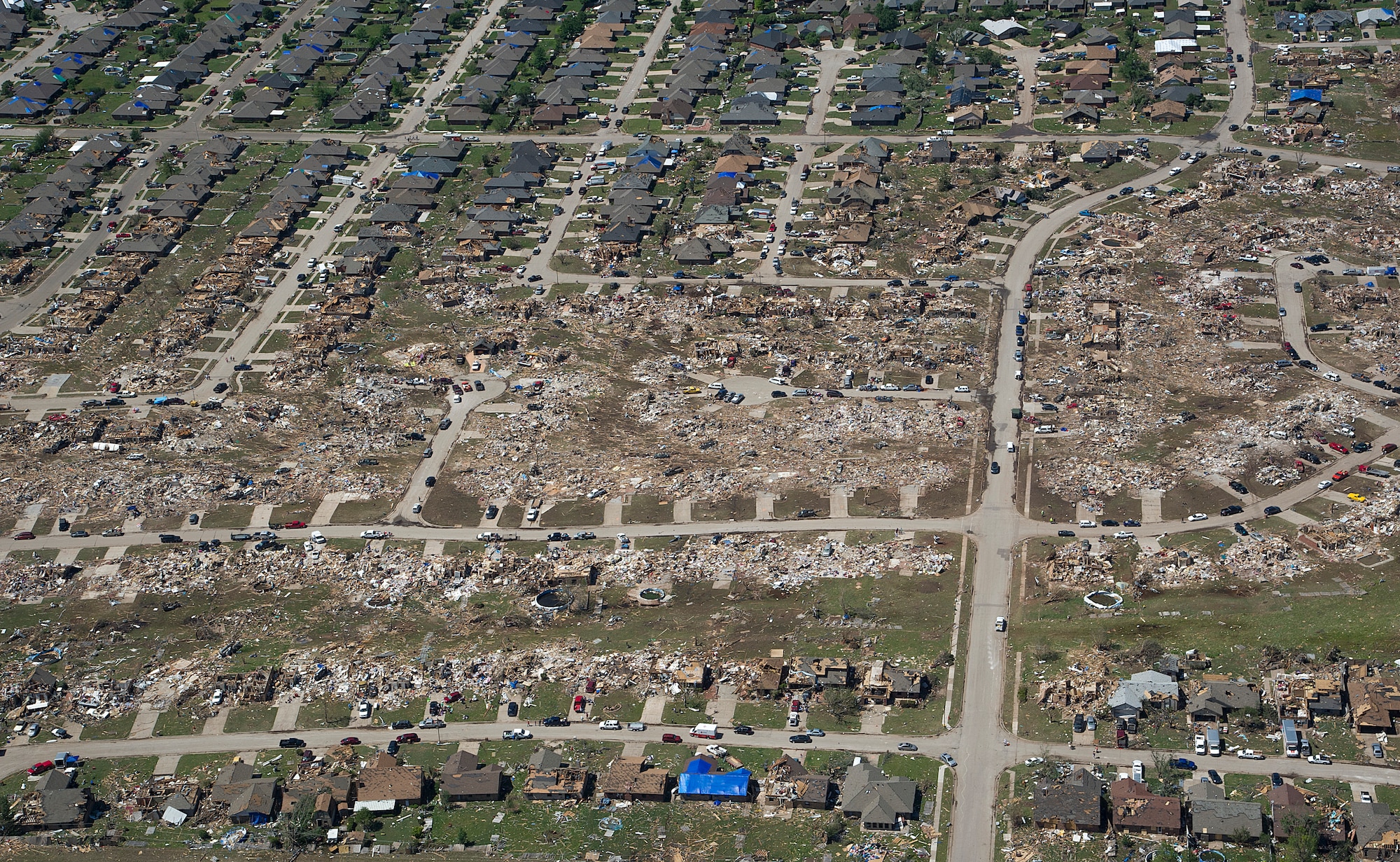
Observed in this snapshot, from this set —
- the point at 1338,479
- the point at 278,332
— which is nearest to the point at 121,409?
the point at 278,332

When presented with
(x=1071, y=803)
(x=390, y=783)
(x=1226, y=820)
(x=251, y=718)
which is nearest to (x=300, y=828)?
(x=390, y=783)

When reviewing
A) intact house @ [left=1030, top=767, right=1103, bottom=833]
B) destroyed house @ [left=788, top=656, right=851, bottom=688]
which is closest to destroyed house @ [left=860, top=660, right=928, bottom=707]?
destroyed house @ [left=788, top=656, right=851, bottom=688]

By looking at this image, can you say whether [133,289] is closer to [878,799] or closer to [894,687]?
[894,687]

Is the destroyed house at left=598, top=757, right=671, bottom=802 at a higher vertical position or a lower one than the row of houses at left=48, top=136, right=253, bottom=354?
higher

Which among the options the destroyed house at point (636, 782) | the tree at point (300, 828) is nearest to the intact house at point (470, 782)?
the destroyed house at point (636, 782)

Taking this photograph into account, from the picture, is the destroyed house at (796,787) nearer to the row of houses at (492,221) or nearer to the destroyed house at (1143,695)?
the destroyed house at (1143,695)

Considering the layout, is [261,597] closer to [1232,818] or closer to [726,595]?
[726,595]

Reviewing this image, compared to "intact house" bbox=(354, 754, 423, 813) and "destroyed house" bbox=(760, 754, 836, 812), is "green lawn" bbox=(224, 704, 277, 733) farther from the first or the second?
"destroyed house" bbox=(760, 754, 836, 812)
